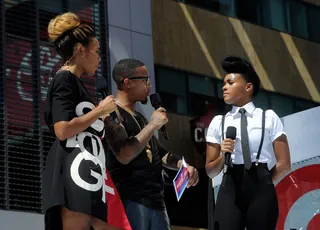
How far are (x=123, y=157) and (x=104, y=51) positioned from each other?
15.5m

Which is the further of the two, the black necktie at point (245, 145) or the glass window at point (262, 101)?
the glass window at point (262, 101)

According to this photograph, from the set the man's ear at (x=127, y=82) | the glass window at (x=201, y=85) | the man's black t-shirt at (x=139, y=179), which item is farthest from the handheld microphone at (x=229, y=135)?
the glass window at (x=201, y=85)

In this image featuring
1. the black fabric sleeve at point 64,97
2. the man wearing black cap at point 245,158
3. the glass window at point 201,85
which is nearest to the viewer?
the black fabric sleeve at point 64,97

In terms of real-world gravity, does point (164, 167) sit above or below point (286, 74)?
below

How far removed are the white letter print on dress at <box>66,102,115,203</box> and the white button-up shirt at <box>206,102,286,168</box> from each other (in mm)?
1397

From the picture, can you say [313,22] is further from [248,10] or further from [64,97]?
[64,97]

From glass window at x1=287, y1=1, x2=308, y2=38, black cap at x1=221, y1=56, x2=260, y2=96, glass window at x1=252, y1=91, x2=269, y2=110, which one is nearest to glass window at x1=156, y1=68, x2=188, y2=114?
glass window at x1=252, y1=91, x2=269, y2=110

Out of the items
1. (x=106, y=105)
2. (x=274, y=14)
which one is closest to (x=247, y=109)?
(x=106, y=105)

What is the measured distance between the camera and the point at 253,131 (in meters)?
6.74

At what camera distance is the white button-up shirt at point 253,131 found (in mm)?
6695

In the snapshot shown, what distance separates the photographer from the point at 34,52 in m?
19.6

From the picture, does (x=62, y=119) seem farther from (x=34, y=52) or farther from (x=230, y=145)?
(x=34, y=52)

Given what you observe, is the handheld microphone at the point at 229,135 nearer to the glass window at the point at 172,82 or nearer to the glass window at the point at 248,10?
the glass window at the point at 172,82

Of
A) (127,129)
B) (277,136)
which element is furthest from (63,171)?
(277,136)
